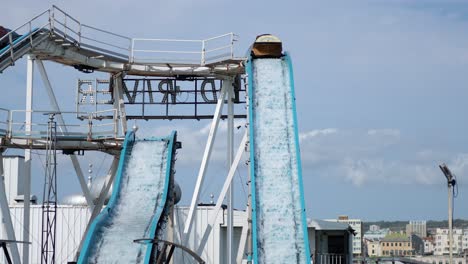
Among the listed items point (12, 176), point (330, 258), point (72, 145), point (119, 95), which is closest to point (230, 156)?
point (119, 95)

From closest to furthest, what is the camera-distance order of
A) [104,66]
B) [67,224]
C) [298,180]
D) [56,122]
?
[298,180] < [56,122] < [104,66] < [67,224]

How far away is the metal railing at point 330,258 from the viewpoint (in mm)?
43297

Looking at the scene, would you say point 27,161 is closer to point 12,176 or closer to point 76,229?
point 76,229

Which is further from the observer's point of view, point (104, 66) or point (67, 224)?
point (67, 224)

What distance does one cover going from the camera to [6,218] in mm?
32562

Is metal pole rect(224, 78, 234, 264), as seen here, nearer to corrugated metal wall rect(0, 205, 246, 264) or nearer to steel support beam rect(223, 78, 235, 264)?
steel support beam rect(223, 78, 235, 264)

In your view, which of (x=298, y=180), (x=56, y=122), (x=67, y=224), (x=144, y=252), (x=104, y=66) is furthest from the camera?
(x=67, y=224)

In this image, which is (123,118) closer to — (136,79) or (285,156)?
(136,79)

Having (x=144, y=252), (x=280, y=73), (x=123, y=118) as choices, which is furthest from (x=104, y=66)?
(x=144, y=252)

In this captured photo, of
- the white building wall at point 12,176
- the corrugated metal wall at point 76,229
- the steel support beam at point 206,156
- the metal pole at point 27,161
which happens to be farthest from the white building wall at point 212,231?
the white building wall at point 12,176

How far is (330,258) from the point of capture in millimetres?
45938

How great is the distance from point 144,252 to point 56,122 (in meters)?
7.06

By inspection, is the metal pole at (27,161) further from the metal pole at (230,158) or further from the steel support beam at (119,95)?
the metal pole at (230,158)

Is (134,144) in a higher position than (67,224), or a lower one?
higher
